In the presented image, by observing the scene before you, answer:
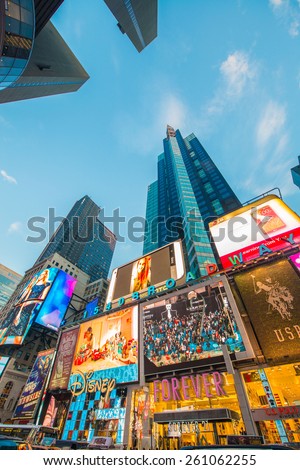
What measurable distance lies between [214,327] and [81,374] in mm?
16951

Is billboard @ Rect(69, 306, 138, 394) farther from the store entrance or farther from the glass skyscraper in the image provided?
the glass skyscraper

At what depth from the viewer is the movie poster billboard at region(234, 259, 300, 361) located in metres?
14.9

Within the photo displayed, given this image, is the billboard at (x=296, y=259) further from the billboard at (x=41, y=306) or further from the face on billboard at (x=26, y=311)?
the face on billboard at (x=26, y=311)

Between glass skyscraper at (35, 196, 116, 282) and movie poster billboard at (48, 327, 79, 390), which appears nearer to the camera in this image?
movie poster billboard at (48, 327, 79, 390)

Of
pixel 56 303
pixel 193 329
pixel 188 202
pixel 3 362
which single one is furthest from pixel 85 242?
pixel 193 329

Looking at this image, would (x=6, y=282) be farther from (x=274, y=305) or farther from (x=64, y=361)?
(x=274, y=305)

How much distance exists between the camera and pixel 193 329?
762 inches

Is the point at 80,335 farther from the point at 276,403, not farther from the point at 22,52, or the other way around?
the point at 22,52

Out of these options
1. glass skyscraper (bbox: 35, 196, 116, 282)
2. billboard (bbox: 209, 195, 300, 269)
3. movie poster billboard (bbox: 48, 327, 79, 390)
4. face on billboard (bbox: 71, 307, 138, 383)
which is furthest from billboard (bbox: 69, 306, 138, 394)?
glass skyscraper (bbox: 35, 196, 116, 282)

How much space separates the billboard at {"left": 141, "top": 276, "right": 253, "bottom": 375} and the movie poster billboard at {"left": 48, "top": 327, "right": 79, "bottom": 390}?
1209 cm

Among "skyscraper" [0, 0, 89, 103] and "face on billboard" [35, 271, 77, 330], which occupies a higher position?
"skyscraper" [0, 0, 89, 103]

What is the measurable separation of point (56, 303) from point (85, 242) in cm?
11793
